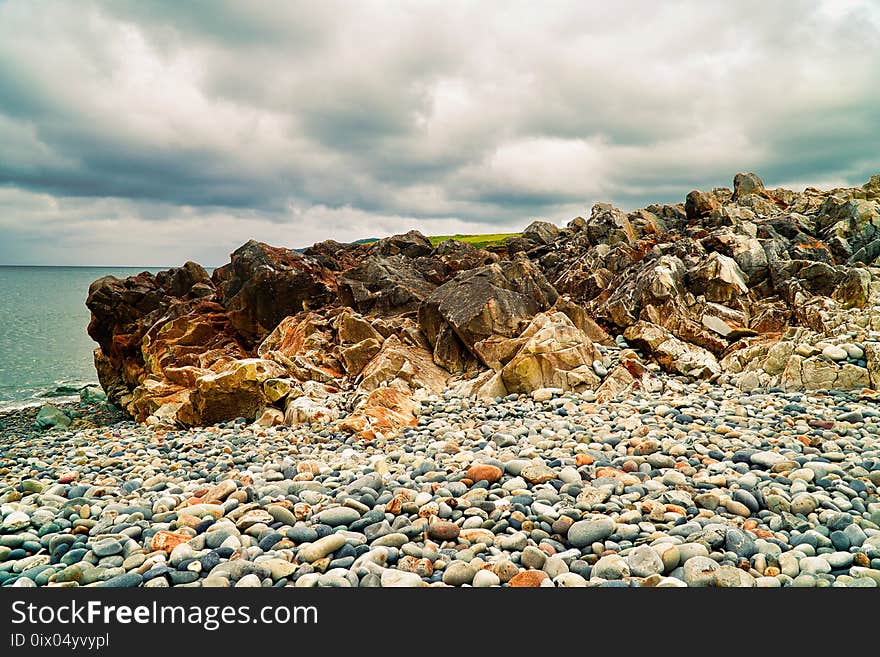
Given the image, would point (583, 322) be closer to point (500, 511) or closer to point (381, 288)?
point (381, 288)

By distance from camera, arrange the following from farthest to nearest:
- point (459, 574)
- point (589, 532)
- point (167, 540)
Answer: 1. point (167, 540)
2. point (589, 532)
3. point (459, 574)

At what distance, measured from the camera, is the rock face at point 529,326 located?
12398 millimetres

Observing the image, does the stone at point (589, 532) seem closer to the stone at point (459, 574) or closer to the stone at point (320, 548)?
the stone at point (459, 574)

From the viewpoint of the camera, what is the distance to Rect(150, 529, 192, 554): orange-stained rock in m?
4.75

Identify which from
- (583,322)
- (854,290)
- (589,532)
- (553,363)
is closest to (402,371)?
(553,363)

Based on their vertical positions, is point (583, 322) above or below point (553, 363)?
above

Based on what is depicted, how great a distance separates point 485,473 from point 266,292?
1775cm

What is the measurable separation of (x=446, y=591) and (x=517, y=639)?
63 cm

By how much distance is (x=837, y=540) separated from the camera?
14.6ft

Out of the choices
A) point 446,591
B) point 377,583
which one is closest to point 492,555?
point 446,591

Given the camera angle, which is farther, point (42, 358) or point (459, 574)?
point (42, 358)

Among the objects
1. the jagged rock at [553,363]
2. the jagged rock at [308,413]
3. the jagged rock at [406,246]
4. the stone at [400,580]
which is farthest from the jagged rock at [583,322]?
the jagged rock at [406,246]

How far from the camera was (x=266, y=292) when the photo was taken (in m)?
21.6

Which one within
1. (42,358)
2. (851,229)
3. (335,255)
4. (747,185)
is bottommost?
(42,358)
